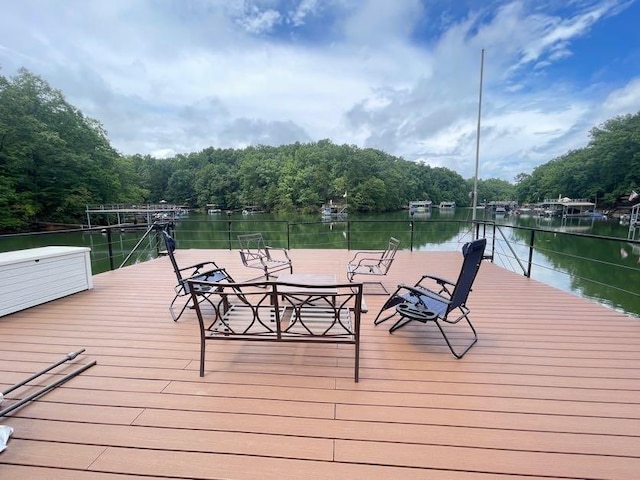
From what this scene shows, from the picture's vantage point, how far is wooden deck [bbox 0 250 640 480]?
126 cm

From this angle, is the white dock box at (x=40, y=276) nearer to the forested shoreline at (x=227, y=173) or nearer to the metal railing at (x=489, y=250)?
the metal railing at (x=489, y=250)

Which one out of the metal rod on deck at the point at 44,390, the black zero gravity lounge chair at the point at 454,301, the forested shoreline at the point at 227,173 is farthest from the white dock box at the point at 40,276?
the forested shoreline at the point at 227,173

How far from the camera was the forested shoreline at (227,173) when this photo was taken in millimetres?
21625

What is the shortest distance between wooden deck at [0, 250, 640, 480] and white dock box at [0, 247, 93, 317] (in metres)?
0.36

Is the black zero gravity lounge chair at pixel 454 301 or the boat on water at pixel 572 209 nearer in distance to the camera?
the black zero gravity lounge chair at pixel 454 301

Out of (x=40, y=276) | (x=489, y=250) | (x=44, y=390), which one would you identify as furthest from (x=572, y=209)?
(x=44, y=390)

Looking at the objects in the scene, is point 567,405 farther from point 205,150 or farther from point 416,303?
point 205,150

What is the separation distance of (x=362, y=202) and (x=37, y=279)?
150 ft

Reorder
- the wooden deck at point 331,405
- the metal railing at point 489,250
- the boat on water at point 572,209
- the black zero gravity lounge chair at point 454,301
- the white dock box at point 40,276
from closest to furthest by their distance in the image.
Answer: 1. the wooden deck at point 331,405
2. the black zero gravity lounge chair at point 454,301
3. the white dock box at point 40,276
4. the metal railing at point 489,250
5. the boat on water at point 572,209

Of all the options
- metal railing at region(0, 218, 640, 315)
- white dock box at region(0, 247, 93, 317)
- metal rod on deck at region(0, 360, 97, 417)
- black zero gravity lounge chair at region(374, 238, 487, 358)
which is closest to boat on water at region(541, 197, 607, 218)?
metal railing at region(0, 218, 640, 315)

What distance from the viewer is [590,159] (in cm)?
4003

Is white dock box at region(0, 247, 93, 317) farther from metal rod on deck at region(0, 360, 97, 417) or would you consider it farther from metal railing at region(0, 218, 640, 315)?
metal railing at region(0, 218, 640, 315)

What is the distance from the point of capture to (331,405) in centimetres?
165

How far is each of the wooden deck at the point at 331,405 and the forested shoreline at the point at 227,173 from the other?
25.7 meters
